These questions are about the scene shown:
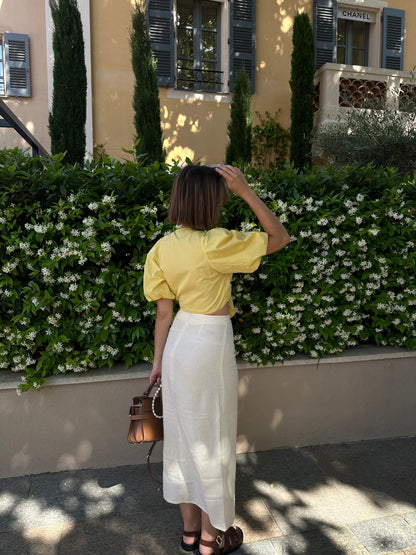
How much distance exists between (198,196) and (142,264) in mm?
1044

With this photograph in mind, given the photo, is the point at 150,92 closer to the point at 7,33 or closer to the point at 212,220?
the point at 7,33

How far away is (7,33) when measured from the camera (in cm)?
833

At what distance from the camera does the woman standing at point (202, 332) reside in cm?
194

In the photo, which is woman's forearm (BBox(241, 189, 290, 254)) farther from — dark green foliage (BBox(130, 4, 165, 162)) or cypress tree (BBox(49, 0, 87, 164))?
cypress tree (BBox(49, 0, 87, 164))

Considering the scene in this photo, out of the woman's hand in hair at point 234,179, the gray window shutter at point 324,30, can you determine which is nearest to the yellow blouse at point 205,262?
the woman's hand in hair at point 234,179

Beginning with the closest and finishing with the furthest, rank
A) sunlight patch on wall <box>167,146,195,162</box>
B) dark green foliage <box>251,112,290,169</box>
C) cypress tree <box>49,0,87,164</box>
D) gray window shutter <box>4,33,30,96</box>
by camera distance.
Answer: cypress tree <box>49,0,87,164</box> < gray window shutter <box>4,33,30,96</box> < sunlight patch on wall <box>167,146,195,162</box> < dark green foliage <box>251,112,290,169</box>

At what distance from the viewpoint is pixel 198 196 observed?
1.93 meters

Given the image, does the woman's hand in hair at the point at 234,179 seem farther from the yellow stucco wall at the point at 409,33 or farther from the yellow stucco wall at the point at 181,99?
the yellow stucco wall at the point at 409,33

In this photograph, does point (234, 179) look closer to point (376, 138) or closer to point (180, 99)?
point (376, 138)

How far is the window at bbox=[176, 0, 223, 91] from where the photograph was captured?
929cm

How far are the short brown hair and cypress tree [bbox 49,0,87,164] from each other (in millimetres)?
6400

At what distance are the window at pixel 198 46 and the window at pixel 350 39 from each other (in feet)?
10.9

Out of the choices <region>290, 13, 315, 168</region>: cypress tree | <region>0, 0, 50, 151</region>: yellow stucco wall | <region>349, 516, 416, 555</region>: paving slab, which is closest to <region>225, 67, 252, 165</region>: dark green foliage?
<region>290, 13, 315, 168</region>: cypress tree

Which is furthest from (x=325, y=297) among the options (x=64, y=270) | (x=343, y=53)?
(x=343, y=53)
